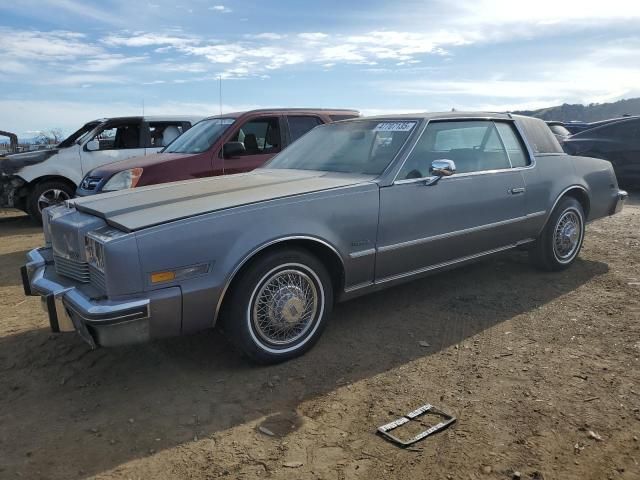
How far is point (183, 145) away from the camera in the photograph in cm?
716

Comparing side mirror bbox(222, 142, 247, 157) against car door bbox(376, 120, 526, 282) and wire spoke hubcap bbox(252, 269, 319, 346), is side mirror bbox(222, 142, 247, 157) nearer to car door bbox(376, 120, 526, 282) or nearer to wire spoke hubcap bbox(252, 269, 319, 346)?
car door bbox(376, 120, 526, 282)

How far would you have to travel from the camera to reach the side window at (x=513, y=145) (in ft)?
15.9

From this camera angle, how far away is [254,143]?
7133mm

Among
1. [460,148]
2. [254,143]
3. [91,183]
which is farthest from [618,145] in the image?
[91,183]

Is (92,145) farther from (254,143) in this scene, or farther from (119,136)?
(254,143)

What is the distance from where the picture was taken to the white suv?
8.62 m

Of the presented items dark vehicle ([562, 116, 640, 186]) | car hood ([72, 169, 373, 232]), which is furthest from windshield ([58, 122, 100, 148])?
dark vehicle ([562, 116, 640, 186])

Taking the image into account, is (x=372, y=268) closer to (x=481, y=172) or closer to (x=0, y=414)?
(x=481, y=172)

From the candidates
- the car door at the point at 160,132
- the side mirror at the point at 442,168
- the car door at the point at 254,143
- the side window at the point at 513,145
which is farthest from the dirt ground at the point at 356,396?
the car door at the point at 160,132

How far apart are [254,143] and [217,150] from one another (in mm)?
611

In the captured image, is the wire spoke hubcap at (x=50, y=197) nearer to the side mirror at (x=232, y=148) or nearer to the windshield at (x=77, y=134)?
the windshield at (x=77, y=134)

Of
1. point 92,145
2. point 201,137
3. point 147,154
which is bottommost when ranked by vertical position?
point 147,154

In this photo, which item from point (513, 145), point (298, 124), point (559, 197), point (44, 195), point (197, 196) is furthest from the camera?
point (44, 195)

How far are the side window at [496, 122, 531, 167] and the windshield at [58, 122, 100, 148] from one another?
6966 mm
